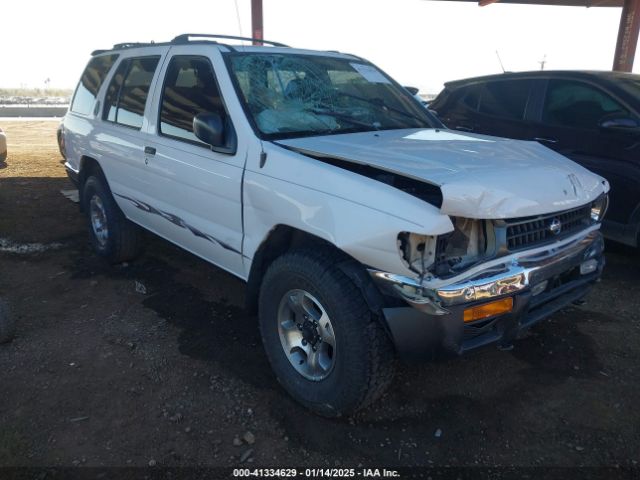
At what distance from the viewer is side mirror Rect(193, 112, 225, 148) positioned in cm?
294

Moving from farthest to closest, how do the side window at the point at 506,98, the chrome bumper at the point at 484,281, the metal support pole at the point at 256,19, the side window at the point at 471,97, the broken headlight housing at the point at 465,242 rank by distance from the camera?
the metal support pole at the point at 256,19 → the side window at the point at 471,97 → the side window at the point at 506,98 → the broken headlight housing at the point at 465,242 → the chrome bumper at the point at 484,281

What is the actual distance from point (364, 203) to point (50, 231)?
4997 millimetres

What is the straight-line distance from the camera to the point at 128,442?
2.54 meters

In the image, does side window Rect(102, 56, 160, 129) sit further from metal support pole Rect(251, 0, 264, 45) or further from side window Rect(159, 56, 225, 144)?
metal support pole Rect(251, 0, 264, 45)

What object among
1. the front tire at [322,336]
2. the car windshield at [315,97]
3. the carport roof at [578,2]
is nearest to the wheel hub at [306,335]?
the front tire at [322,336]

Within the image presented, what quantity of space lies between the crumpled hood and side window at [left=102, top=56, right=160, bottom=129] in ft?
5.59

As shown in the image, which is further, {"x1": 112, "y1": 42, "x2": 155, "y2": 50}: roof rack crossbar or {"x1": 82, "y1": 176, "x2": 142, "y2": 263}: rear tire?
{"x1": 82, "y1": 176, "x2": 142, "y2": 263}: rear tire

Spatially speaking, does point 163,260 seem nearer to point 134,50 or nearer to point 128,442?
point 134,50

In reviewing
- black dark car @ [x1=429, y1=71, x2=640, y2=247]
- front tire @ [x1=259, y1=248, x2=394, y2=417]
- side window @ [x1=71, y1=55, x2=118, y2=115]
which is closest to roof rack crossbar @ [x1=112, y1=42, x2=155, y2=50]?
side window @ [x1=71, y1=55, x2=118, y2=115]

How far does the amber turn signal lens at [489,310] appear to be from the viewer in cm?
225

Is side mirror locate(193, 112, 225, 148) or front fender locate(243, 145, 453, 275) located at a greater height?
side mirror locate(193, 112, 225, 148)

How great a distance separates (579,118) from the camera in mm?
4863

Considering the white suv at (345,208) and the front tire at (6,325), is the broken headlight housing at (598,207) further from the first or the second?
the front tire at (6,325)

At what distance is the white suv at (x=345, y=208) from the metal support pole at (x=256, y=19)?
6194 millimetres
